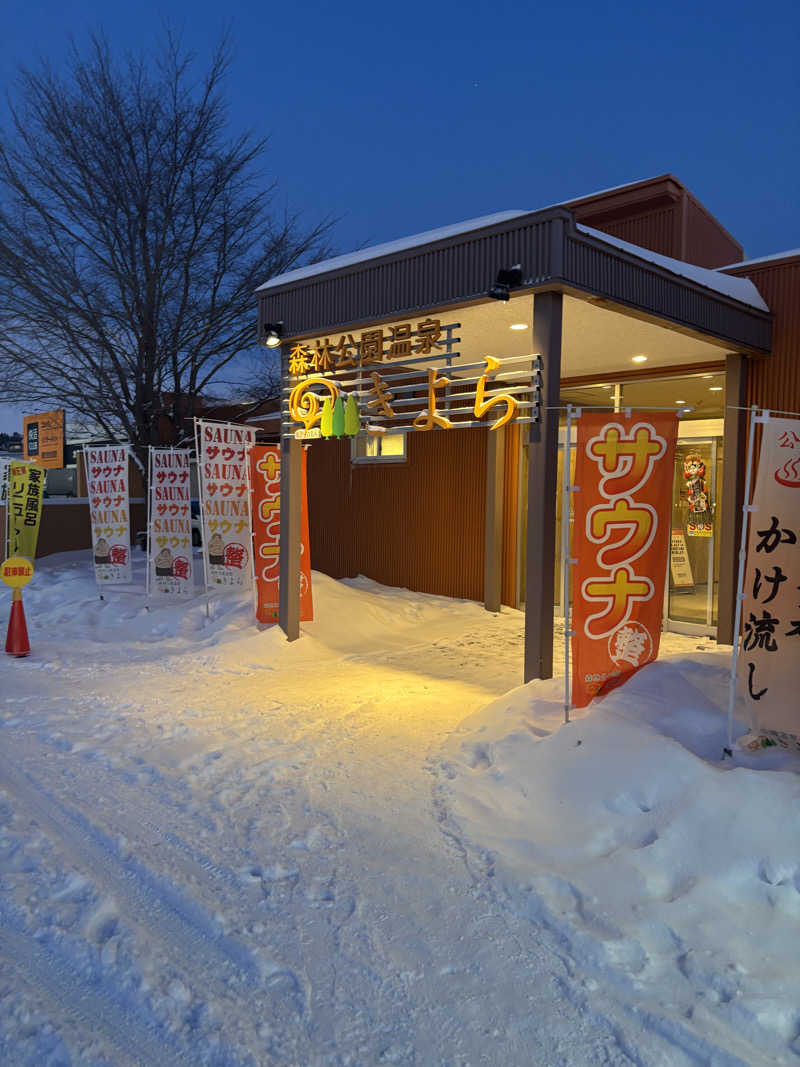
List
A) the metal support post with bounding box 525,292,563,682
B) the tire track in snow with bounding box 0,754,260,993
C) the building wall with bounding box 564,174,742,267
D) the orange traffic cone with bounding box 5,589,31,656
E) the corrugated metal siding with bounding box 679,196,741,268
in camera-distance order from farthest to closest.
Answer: the corrugated metal siding with bounding box 679,196,741,268 → the building wall with bounding box 564,174,742,267 → the orange traffic cone with bounding box 5,589,31,656 → the metal support post with bounding box 525,292,563,682 → the tire track in snow with bounding box 0,754,260,993

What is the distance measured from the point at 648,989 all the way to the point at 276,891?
1610mm

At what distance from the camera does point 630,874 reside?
140 inches

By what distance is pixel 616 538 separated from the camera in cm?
547

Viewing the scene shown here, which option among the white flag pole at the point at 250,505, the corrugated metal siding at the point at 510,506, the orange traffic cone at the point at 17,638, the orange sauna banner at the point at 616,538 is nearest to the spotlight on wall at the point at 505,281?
the orange sauna banner at the point at 616,538

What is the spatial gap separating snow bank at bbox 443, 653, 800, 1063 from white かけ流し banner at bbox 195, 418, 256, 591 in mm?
5479

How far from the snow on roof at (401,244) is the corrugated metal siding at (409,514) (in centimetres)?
457

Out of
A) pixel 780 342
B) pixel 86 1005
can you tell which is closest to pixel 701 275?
pixel 780 342

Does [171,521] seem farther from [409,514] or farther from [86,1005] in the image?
[86,1005]

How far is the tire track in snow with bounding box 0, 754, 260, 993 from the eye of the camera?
9.61ft

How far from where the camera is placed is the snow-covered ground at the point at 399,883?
2566 mm

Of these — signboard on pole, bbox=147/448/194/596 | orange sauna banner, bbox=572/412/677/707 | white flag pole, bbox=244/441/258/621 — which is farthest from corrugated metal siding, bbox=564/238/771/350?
signboard on pole, bbox=147/448/194/596

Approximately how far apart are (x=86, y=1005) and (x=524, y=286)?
18.0 feet

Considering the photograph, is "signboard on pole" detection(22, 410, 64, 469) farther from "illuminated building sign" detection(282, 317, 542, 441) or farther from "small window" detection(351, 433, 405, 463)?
"illuminated building sign" detection(282, 317, 542, 441)

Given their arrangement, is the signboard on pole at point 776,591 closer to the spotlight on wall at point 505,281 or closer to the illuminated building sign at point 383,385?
the illuminated building sign at point 383,385
